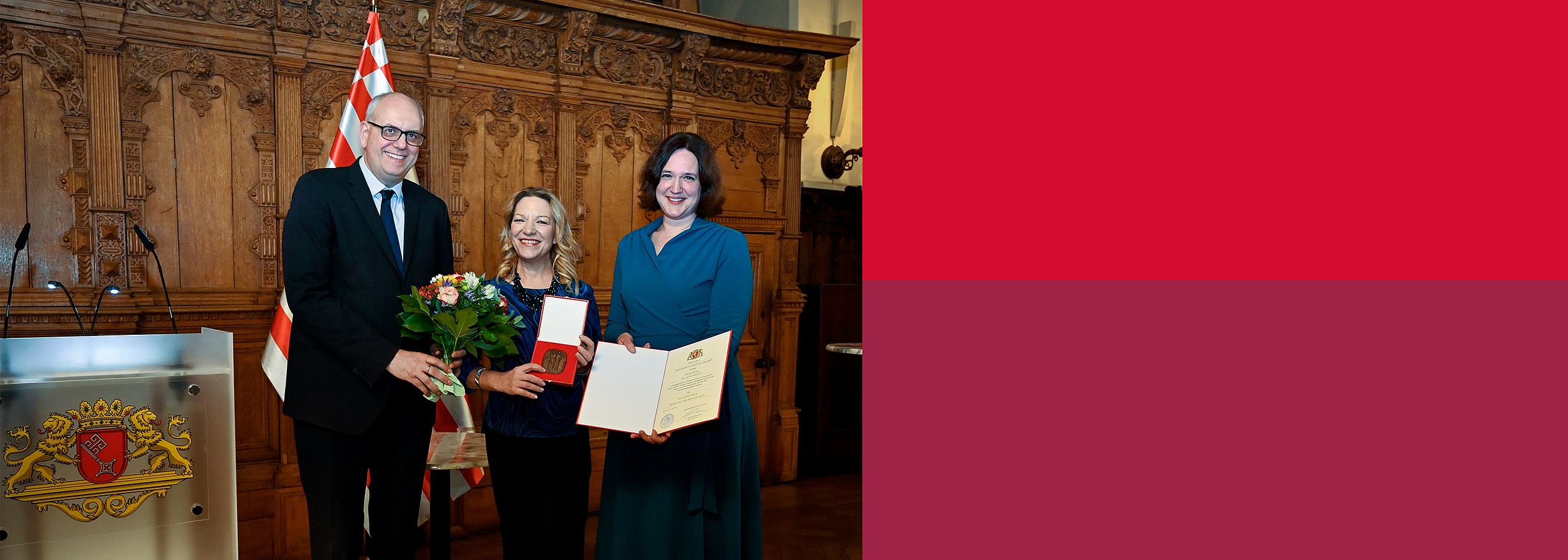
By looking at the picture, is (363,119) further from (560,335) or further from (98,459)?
(560,335)

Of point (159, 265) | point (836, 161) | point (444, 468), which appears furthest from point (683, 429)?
point (836, 161)

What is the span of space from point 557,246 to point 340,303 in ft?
2.19

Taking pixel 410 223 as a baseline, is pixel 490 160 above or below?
above

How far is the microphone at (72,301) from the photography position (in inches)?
112

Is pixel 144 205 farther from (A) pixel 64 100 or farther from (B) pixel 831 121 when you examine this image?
(B) pixel 831 121

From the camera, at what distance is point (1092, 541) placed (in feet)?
1.08

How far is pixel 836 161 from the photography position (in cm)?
580

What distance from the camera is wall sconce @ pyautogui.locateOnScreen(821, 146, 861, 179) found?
5.79 metres

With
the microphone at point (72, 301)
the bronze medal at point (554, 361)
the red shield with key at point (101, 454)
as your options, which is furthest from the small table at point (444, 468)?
the microphone at point (72, 301)

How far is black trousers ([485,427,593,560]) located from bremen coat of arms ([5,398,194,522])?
0.91 meters

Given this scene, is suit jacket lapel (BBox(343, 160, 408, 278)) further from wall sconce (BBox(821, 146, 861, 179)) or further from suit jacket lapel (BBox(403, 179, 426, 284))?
wall sconce (BBox(821, 146, 861, 179))

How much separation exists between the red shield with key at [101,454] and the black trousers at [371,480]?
0.67 m

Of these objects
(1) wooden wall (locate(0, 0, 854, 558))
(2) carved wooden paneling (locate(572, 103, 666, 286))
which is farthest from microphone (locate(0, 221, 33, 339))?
(2) carved wooden paneling (locate(572, 103, 666, 286))

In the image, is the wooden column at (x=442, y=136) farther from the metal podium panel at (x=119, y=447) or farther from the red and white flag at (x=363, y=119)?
the metal podium panel at (x=119, y=447)
